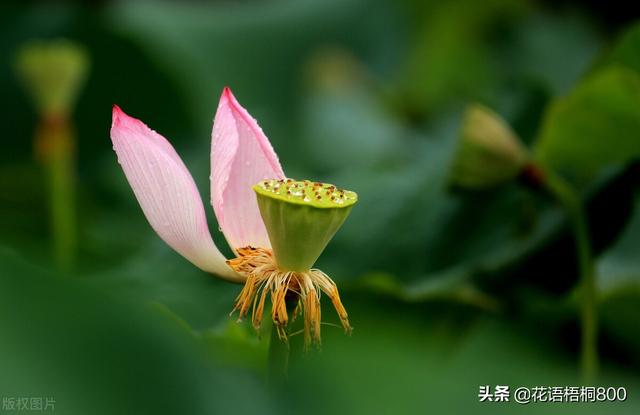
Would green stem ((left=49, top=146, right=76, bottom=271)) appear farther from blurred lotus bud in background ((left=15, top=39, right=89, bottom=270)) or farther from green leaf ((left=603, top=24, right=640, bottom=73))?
green leaf ((left=603, top=24, right=640, bottom=73))

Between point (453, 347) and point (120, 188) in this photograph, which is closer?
point (453, 347)

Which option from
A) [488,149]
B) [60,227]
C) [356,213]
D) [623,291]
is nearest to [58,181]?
[60,227]

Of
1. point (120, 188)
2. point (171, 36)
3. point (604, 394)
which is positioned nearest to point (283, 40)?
point (171, 36)

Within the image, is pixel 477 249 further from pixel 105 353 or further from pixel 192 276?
pixel 105 353

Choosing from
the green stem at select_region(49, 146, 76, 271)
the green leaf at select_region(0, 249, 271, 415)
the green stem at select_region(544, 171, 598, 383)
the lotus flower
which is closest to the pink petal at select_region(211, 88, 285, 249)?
the lotus flower

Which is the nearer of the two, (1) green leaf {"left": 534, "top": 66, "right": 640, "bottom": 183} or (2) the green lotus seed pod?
(2) the green lotus seed pod

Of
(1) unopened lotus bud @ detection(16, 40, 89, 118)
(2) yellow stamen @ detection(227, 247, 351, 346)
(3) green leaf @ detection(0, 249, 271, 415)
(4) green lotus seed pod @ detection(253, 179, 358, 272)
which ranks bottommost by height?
(3) green leaf @ detection(0, 249, 271, 415)

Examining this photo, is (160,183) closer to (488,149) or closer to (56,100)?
(488,149)
